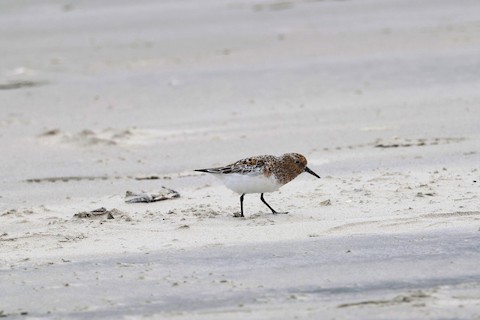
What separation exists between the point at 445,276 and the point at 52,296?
2.29m

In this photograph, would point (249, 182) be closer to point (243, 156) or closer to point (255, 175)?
point (255, 175)

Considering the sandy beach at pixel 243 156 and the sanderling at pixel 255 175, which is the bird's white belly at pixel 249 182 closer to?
the sanderling at pixel 255 175

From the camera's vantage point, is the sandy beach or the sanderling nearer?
the sandy beach

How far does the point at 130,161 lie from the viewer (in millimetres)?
10383

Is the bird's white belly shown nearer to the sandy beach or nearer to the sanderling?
the sanderling

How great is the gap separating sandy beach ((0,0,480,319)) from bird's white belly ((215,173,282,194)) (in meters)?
0.22

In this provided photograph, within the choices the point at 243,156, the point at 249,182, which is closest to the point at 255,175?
the point at 249,182

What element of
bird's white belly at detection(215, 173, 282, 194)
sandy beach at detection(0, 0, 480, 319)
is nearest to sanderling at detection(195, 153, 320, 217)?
bird's white belly at detection(215, 173, 282, 194)

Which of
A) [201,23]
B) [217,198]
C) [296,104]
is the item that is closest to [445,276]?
[217,198]

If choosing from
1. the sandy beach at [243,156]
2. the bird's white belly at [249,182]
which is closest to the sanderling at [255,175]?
the bird's white belly at [249,182]

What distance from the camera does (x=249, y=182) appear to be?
7781 millimetres

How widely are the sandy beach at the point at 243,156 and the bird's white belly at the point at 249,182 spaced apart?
0.72 ft

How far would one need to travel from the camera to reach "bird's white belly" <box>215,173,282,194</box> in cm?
779

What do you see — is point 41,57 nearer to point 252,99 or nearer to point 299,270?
point 252,99
